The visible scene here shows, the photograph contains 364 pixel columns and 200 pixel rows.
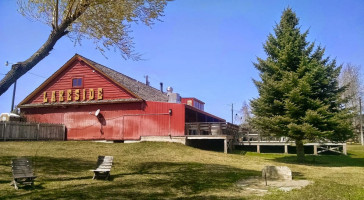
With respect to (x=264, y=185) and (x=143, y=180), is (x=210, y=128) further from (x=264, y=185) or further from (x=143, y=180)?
(x=143, y=180)

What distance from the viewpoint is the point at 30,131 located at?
27.0m

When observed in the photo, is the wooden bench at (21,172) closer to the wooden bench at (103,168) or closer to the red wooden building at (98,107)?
the wooden bench at (103,168)

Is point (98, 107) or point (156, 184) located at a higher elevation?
point (98, 107)

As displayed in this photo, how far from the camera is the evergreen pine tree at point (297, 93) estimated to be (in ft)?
70.1

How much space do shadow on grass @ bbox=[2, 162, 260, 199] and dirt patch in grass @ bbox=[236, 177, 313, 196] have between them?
55cm

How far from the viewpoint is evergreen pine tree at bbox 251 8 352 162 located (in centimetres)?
2136

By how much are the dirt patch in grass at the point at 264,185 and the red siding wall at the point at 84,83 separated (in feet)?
58.6

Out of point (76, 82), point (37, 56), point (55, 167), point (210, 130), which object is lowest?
point (55, 167)

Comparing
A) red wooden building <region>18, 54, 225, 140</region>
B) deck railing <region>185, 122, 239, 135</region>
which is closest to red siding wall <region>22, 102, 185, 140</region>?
red wooden building <region>18, 54, 225, 140</region>

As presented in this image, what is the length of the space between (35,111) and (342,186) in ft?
95.4

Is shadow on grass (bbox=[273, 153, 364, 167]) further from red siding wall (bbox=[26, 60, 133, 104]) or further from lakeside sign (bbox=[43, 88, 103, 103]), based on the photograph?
lakeside sign (bbox=[43, 88, 103, 103])

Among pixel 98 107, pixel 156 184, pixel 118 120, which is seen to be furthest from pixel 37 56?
pixel 98 107

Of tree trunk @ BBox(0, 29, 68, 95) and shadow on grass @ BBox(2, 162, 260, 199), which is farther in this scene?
shadow on grass @ BBox(2, 162, 260, 199)

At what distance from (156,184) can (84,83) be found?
20.9m
